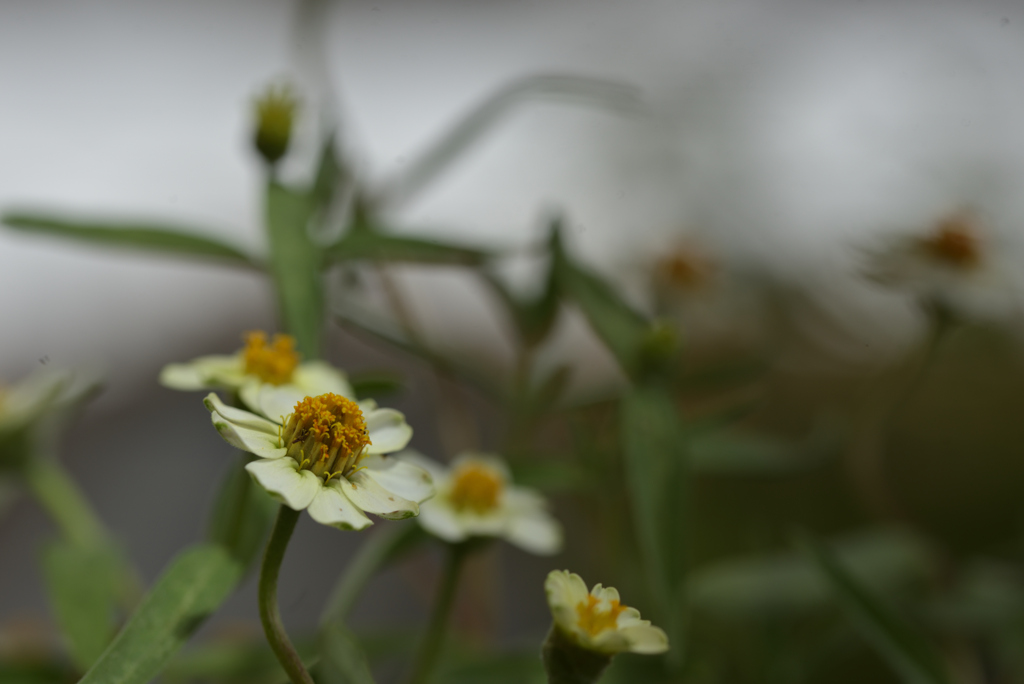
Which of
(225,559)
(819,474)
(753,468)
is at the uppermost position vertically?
(225,559)

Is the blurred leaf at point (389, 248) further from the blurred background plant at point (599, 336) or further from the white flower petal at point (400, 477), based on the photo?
the white flower petal at point (400, 477)

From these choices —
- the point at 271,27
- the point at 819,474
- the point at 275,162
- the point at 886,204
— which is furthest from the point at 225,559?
the point at 271,27

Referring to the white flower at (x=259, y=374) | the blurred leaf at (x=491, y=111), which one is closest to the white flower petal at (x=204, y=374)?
the white flower at (x=259, y=374)

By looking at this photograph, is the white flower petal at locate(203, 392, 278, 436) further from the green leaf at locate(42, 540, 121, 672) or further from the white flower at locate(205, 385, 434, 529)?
the green leaf at locate(42, 540, 121, 672)

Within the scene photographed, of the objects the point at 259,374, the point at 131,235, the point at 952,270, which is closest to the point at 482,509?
the point at 259,374

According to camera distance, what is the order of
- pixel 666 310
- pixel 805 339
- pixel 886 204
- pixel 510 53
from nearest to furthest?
pixel 666 310
pixel 886 204
pixel 805 339
pixel 510 53

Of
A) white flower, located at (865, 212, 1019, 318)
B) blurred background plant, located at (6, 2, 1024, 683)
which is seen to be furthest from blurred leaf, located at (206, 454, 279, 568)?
white flower, located at (865, 212, 1019, 318)

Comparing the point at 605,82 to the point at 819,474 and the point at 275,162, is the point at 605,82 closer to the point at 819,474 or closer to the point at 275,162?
the point at 275,162

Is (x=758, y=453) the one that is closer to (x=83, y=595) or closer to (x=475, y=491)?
(x=475, y=491)
